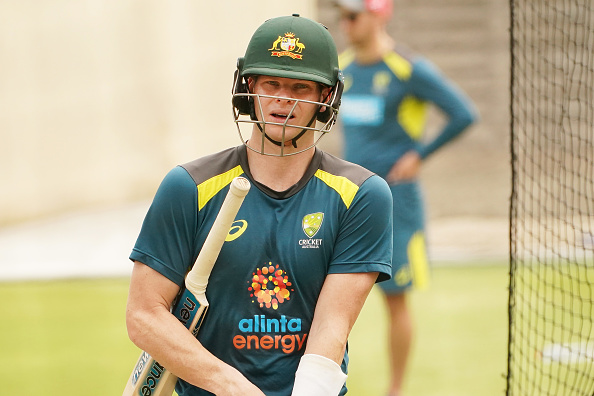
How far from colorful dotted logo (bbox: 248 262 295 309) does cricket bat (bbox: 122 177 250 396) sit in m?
0.14

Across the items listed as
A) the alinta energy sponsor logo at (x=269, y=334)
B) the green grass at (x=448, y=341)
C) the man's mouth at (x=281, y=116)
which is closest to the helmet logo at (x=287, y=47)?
the man's mouth at (x=281, y=116)

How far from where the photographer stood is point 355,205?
253 centimetres

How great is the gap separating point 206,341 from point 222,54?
28.8 feet

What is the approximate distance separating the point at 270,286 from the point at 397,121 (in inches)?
112

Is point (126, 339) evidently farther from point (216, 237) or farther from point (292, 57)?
point (292, 57)

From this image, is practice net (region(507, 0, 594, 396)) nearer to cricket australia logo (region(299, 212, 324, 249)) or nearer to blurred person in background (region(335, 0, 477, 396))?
blurred person in background (region(335, 0, 477, 396))

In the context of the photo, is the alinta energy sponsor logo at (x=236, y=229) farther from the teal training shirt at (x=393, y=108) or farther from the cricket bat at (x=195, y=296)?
the teal training shirt at (x=393, y=108)

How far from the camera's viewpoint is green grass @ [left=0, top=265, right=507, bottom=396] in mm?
5293

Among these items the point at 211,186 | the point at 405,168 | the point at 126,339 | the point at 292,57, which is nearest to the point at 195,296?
the point at 211,186

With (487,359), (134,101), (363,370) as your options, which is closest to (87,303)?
(363,370)

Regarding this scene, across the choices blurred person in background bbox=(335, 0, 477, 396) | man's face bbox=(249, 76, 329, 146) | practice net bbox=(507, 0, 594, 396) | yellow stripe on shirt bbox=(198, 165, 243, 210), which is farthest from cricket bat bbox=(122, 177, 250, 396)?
blurred person in background bbox=(335, 0, 477, 396)

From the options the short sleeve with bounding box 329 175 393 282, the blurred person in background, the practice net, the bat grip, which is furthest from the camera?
the blurred person in background

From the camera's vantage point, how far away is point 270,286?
2477 millimetres

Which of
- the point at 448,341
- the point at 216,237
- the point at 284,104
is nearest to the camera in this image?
the point at 216,237
